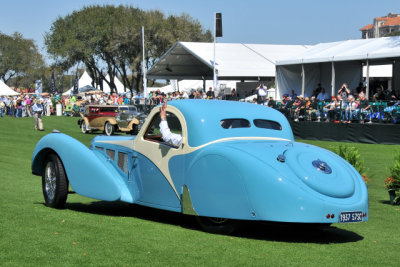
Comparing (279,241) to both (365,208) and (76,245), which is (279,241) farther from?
(76,245)

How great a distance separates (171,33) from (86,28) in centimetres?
1042

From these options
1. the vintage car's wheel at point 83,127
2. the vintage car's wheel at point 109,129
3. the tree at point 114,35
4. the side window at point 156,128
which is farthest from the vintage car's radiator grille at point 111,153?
the tree at point 114,35

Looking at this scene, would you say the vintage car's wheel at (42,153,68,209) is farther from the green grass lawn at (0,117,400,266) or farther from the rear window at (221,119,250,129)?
the rear window at (221,119,250,129)

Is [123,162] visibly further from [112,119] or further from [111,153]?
[112,119]

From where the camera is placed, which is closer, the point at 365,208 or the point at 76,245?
the point at 76,245

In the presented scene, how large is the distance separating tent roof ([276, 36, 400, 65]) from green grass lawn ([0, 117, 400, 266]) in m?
17.2

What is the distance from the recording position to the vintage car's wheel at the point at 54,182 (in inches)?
335

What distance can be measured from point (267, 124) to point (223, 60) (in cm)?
3022

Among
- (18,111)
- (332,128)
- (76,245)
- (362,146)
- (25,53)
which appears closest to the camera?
(76,245)

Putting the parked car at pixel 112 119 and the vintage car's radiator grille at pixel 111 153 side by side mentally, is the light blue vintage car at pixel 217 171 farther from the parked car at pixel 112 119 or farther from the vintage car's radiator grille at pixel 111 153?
the parked car at pixel 112 119

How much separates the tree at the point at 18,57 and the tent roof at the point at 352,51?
85.1 metres

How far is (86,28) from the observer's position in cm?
7250

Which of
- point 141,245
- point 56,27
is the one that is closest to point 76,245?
point 141,245

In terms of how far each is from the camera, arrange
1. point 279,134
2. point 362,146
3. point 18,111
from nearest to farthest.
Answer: point 279,134 < point 362,146 < point 18,111
